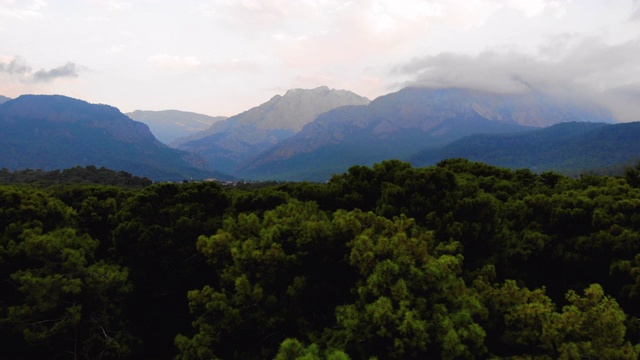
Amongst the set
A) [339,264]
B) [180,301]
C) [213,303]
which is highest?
[339,264]

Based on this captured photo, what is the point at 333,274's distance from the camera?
13.3 meters

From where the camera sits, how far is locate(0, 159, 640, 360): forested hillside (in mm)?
10273

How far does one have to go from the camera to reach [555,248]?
58.1 ft

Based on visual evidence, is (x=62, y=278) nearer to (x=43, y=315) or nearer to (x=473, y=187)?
(x=43, y=315)

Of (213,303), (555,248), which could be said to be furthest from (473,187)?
(213,303)

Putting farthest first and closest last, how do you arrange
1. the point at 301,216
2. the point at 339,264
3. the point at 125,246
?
the point at 125,246
the point at 301,216
the point at 339,264

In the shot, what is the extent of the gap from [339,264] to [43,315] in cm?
1020

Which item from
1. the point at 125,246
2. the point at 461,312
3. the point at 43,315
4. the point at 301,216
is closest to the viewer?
the point at 461,312

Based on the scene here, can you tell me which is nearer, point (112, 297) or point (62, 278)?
point (62, 278)

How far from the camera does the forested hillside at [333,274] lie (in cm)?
1027

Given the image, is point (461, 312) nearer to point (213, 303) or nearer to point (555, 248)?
point (213, 303)

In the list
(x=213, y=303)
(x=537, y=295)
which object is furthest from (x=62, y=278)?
(x=537, y=295)

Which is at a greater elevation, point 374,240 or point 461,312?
point 374,240

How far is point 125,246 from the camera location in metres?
18.4
